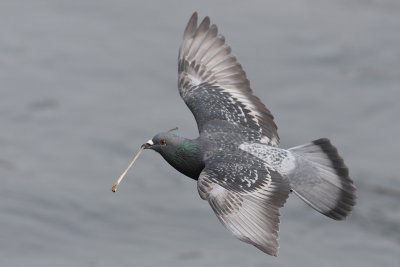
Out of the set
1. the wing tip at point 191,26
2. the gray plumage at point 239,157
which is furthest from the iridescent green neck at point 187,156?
the wing tip at point 191,26

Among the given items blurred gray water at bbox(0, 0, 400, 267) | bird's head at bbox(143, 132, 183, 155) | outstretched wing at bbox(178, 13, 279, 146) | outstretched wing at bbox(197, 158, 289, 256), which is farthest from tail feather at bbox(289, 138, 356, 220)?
blurred gray water at bbox(0, 0, 400, 267)

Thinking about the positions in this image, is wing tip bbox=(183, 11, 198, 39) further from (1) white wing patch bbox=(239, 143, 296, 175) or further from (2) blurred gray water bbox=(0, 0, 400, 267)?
(2) blurred gray water bbox=(0, 0, 400, 267)

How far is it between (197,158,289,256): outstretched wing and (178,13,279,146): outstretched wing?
4.18 ft

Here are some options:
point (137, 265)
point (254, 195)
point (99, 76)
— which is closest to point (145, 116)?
point (99, 76)

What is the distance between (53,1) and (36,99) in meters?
2.46

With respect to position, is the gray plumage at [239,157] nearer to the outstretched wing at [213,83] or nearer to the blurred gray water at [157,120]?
the outstretched wing at [213,83]

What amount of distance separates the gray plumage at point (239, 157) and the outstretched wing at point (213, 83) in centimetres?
1

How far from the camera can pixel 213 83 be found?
672 inches

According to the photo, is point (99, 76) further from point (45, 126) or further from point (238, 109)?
point (238, 109)

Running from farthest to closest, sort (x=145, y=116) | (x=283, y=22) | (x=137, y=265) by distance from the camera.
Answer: (x=283, y=22), (x=145, y=116), (x=137, y=265)

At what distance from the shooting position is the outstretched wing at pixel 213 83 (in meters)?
16.4

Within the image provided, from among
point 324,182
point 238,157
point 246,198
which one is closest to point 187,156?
point 238,157

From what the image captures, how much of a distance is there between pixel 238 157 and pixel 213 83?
75.7 inches

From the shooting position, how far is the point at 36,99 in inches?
891
